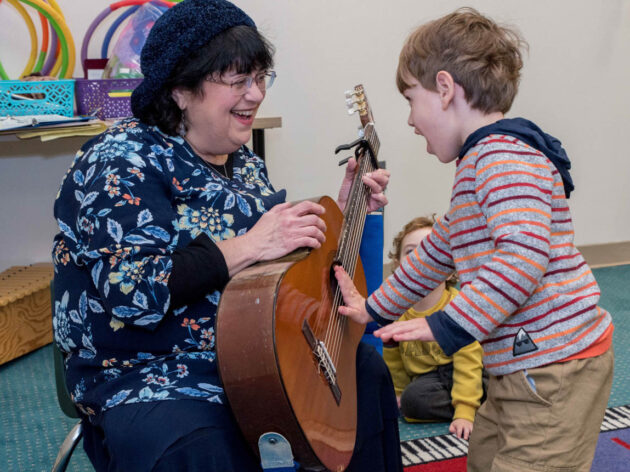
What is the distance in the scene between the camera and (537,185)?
3.42ft

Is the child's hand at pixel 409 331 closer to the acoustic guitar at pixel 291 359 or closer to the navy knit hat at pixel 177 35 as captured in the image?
the acoustic guitar at pixel 291 359

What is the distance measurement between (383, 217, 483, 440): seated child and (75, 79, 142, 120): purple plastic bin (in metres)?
0.97

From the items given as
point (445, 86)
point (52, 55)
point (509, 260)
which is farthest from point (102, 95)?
point (509, 260)

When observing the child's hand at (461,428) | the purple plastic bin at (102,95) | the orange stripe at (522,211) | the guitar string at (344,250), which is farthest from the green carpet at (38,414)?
the orange stripe at (522,211)

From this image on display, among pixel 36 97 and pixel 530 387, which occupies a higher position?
pixel 36 97

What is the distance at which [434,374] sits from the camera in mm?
2080

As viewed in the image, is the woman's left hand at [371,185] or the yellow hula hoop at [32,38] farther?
the yellow hula hoop at [32,38]

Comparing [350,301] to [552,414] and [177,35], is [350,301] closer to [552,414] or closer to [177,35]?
[552,414]

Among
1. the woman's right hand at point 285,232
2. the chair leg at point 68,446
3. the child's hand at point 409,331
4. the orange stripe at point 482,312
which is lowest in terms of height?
the chair leg at point 68,446

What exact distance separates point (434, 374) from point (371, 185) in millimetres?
709

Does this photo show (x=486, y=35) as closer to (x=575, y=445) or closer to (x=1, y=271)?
(x=575, y=445)

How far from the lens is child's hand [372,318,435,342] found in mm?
1070

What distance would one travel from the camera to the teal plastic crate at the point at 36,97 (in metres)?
2.08

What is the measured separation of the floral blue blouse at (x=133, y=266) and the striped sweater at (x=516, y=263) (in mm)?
414
